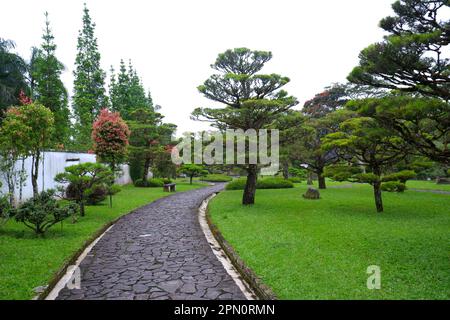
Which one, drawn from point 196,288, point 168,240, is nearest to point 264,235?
point 168,240

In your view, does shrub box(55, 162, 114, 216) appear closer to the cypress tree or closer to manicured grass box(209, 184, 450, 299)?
manicured grass box(209, 184, 450, 299)

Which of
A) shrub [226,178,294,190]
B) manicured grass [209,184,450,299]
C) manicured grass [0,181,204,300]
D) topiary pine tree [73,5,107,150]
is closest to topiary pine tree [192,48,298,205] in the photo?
manicured grass [209,184,450,299]

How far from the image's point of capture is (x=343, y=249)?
19.5 ft

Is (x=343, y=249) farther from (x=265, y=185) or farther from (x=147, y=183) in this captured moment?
(x=147, y=183)

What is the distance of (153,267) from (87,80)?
21.7 meters

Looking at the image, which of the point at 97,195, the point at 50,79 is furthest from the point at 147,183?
the point at 97,195

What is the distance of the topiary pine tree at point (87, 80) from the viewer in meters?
22.6

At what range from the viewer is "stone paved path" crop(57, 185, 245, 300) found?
169 inches

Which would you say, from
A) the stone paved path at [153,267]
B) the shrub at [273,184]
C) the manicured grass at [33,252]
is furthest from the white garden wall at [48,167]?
the shrub at [273,184]

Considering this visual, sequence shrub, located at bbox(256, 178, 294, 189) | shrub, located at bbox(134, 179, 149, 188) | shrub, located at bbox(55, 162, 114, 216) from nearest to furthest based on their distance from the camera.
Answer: shrub, located at bbox(55, 162, 114, 216) < shrub, located at bbox(256, 178, 294, 189) < shrub, located at bbox(134, 179, 149, 188)

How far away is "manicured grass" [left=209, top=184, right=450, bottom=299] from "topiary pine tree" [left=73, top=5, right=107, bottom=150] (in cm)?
1620

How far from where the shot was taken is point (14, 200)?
1046 centimetres

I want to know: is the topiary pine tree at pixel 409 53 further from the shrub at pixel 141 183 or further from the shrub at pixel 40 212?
the shrub at pixel 141 183
